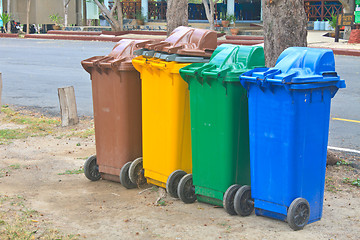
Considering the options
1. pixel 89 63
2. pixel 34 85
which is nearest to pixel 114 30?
pixel 34 85

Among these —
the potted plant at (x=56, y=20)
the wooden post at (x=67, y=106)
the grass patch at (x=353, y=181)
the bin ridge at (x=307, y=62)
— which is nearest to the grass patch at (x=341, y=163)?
the grass patch at (x=353, y=181)

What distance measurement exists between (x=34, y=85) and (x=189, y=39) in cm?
961

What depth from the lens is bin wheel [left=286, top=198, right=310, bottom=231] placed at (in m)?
4.39

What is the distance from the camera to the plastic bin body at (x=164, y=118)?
16.7 ft

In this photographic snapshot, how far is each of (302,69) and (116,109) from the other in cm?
198

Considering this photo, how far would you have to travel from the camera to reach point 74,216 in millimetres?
4902

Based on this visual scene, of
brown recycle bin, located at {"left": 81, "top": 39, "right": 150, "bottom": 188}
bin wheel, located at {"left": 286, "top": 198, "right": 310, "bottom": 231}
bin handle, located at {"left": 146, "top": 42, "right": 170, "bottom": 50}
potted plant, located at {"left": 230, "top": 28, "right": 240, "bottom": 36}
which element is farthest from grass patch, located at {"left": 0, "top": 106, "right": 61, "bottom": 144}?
potted plant, located at {"left": 230, "top": 28, "right": 240, "bottom": 36}

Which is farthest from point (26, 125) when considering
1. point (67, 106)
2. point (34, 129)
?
point (67, 106)

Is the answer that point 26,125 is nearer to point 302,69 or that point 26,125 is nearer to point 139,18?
point 302,69

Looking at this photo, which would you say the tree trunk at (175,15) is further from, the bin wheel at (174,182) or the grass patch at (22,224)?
the grass patch at (22,224)

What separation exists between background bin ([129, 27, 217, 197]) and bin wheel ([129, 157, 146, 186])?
4.7 inches

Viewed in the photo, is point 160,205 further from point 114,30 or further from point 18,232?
point 114,30

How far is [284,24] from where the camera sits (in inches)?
233

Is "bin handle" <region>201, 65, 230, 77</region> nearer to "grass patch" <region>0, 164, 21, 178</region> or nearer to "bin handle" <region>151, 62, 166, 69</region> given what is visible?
"bin handle" <region>151, 62, 166, 69</region>
